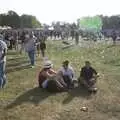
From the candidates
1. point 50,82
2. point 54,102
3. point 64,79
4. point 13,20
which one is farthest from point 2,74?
point 13,20

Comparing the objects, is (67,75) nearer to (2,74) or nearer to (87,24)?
(2,74)

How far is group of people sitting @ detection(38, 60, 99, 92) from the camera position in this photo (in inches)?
562

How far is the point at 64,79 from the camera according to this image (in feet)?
48.8

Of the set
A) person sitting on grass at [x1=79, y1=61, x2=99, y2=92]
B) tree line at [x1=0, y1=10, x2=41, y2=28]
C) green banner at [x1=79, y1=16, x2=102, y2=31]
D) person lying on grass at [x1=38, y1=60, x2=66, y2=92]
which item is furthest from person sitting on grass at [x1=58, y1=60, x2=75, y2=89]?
tree line at [x1=0, y1=10, x2=41, y2=28]

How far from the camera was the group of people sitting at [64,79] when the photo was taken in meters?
14.3

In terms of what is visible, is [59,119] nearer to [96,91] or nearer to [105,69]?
[96,91]

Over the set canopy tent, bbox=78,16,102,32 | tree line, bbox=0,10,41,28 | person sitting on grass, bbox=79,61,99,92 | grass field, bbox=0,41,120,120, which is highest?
person sitting on grass, bbox=79,61,99,92

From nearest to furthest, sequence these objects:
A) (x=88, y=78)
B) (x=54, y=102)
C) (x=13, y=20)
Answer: (x=54, y=102) → (x=88, y=78) → (x=13, y=20)

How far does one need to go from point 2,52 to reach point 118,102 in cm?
396

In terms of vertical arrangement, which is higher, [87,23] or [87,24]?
[87,23]

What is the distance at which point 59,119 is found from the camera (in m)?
11.9

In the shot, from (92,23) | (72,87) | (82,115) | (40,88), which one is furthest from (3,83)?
(92,23)

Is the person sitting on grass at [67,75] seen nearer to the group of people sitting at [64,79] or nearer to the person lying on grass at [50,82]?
the group of people sitting at [64,79]

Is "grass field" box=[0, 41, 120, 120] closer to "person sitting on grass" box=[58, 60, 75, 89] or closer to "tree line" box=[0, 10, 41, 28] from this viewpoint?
"person sitting on grass" box=[58, 60, 75, 89]
